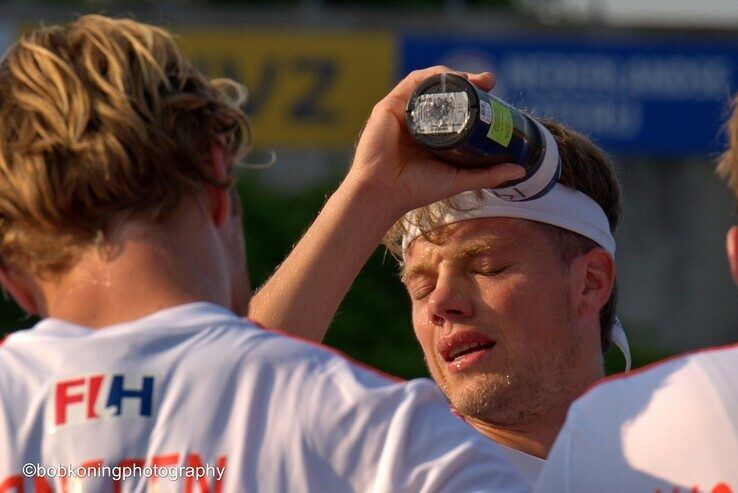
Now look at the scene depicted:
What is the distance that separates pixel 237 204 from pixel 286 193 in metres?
13.2

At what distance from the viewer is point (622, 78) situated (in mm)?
17109

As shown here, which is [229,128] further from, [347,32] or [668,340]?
[668,340]

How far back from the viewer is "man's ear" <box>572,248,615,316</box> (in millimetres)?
3348

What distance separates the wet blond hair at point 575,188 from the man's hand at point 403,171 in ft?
1.55

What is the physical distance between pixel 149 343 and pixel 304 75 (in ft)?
48.4

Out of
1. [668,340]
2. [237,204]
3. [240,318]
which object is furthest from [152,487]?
[668,340]

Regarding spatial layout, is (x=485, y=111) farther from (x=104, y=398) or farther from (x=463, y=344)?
(x=104, y=398)

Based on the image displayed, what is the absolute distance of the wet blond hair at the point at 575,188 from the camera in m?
3.28

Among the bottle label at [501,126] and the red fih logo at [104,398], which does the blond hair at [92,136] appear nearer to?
the red fih logo at [104,398]

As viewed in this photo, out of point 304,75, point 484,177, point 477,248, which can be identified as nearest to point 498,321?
point 477,248

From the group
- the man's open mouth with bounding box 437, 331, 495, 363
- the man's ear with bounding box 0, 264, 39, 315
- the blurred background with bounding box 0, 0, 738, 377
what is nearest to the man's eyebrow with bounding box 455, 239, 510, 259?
the man's open mouth with bounding box 437, 331, 495, 363

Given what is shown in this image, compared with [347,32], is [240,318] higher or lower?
higher

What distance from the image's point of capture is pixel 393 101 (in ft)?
9.12

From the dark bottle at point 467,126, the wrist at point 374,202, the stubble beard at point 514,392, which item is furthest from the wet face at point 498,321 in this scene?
the wrist at point 374,202
